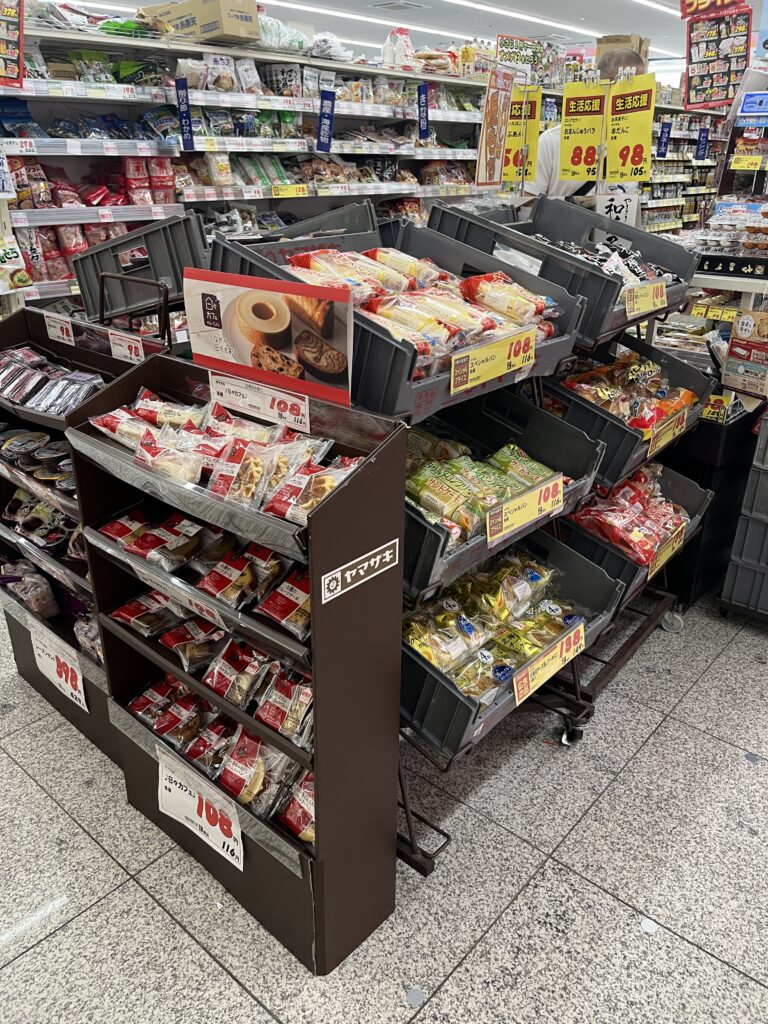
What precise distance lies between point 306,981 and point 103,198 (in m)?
3.76

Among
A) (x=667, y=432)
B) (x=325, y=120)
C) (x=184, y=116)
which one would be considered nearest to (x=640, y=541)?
(x=667, y=432)

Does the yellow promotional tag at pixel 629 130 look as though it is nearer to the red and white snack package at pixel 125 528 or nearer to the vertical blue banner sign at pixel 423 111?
the vertical blue banner sign at pixel 423 111

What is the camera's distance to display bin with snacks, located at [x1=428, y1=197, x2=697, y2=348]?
206 cm

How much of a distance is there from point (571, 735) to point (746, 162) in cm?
290

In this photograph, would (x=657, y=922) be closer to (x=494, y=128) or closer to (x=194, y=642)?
Result: (x=194, y=642)

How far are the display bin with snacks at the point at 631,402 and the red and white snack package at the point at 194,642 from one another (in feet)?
4.18

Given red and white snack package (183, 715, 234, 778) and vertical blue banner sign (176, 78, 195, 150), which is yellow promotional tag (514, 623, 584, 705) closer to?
red and white snack package (183, 715, 234, 778)

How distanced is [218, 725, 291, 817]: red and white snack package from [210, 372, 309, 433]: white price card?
28.7 inches

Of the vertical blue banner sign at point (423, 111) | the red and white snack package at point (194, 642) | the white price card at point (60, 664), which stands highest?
the vertical blue banner sign at point (423, 111)

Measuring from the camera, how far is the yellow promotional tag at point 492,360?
61.2 inches

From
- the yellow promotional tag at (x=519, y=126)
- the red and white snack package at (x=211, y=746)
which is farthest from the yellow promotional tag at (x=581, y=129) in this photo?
the red and white snack package at (x=211, y=746)

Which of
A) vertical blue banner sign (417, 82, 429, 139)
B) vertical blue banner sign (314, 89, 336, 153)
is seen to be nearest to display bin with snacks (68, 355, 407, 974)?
vertical blue banner sign (314, 89, 336, 153)

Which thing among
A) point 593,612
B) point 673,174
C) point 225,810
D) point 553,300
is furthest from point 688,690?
point 673,174

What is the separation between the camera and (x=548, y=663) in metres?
2.00
